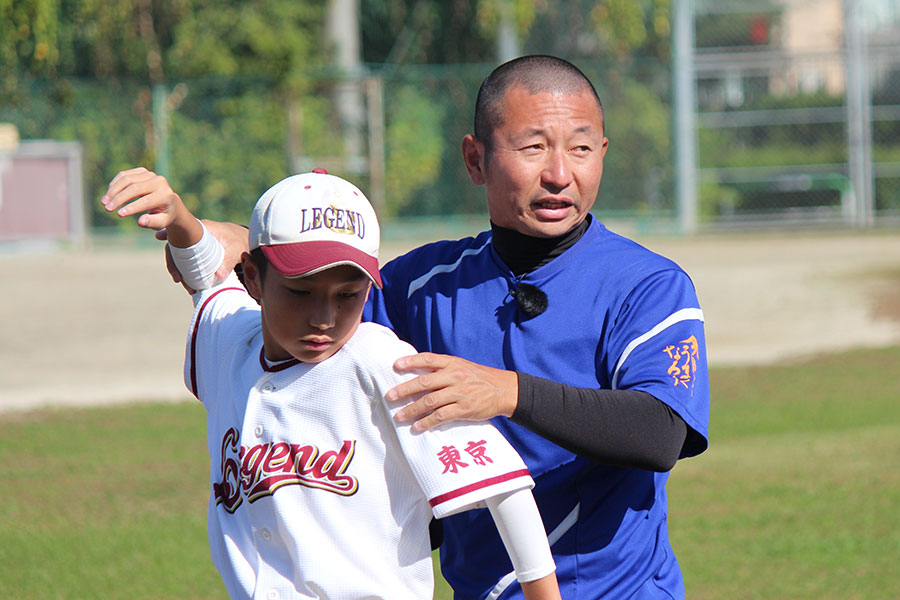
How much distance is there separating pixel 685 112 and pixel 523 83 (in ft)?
52.1

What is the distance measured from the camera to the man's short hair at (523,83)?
2420 millimetres

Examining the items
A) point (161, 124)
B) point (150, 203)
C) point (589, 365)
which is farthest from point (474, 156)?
point (161, 124)

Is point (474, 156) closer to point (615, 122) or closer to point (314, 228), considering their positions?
point (314, 228)

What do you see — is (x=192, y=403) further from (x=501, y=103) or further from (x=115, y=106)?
(x=115, y=106)

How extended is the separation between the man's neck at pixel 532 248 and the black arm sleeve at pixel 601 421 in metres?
0.38

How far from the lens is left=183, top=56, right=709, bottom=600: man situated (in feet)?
7.45

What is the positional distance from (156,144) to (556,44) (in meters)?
6.41

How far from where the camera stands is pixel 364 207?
225 centimetres

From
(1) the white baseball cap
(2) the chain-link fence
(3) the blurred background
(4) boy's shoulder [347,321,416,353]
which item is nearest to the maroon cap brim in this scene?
(1) the white baseball cap

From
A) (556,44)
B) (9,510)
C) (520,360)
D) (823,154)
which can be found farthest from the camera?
(556,44)

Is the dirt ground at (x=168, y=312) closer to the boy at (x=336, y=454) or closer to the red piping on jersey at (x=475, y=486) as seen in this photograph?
the boy at (x=336, y=454)

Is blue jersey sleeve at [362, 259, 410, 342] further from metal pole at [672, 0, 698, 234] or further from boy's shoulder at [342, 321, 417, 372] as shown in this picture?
metal pole at [672, 0, 698, 234]

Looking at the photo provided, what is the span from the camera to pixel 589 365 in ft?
7.79

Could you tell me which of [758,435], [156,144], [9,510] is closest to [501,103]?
[9,510]
